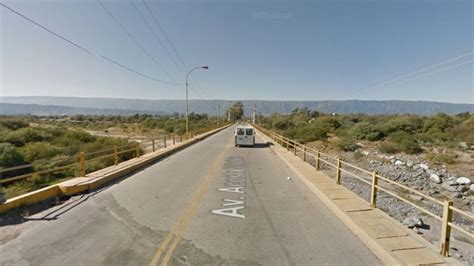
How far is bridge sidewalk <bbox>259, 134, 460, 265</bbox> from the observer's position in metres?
4.13

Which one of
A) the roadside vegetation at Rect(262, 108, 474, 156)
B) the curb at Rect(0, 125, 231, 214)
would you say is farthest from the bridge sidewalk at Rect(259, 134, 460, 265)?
the roadside vegetation at Rect(262, 108, 474, 156)

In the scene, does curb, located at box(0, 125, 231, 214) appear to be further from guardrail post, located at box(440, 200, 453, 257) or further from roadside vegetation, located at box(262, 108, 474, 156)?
roadside vegetation, located at box(262, 108, 474, 156)

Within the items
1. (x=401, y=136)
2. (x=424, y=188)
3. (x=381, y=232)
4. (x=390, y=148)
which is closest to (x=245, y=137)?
(x=424, y=188)

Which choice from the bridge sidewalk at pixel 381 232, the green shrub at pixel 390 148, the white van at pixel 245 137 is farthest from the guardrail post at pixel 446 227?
the green shrub at pixel 390 148

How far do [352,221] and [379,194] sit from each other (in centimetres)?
757

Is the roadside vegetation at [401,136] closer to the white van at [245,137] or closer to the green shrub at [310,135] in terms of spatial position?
the green shrub at [310,135]

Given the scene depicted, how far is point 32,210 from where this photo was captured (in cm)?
644

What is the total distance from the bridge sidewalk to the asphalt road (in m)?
0.19

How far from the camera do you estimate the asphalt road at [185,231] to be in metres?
4.31

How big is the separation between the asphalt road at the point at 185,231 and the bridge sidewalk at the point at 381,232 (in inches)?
7.5

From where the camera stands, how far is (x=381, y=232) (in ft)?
16.7

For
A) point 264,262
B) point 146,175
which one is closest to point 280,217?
point 264,262

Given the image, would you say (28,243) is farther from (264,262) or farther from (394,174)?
(394,174)

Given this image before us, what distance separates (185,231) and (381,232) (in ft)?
12.0
